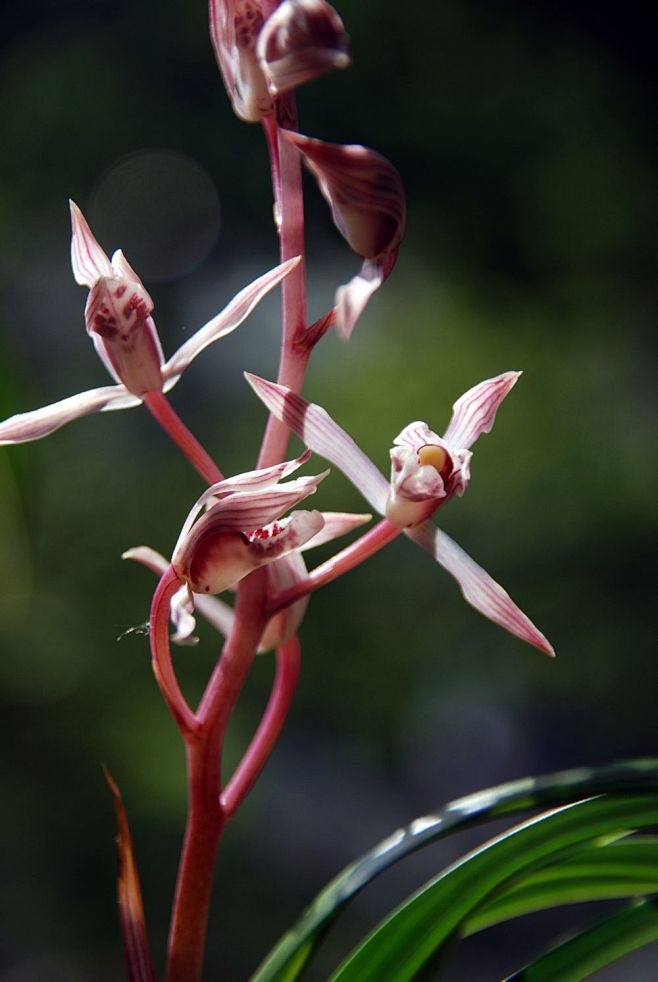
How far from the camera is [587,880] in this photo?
0.33 meters

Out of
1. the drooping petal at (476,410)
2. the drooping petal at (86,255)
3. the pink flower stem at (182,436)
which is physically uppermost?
the drooping petal at (86,255)

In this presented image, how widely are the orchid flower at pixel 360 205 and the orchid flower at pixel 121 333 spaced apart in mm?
27

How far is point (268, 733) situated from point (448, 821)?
8 centimetres

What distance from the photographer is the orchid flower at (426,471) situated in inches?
12.2

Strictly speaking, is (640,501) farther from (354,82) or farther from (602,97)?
(354,82)

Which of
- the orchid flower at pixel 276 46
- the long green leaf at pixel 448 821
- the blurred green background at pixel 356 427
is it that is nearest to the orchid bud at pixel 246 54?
the orchid flower at pixel 276 46

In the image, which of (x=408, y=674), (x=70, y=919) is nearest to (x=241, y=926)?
(x=70, y=919)

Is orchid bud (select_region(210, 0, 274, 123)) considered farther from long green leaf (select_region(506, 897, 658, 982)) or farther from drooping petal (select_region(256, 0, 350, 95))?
long green leaf (select_region(506, 897, 658, 982))

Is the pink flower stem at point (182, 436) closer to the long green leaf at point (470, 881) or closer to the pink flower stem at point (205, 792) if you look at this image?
the pink flower stem at point (205, 792)

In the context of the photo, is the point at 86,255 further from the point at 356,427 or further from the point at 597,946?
the point at 356,427

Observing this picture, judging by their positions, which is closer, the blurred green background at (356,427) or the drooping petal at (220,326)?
the drooping petal at (220,326)

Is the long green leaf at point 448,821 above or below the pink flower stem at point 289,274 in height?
below

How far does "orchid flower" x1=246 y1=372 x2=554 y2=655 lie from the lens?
31 cm

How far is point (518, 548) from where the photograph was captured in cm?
174
